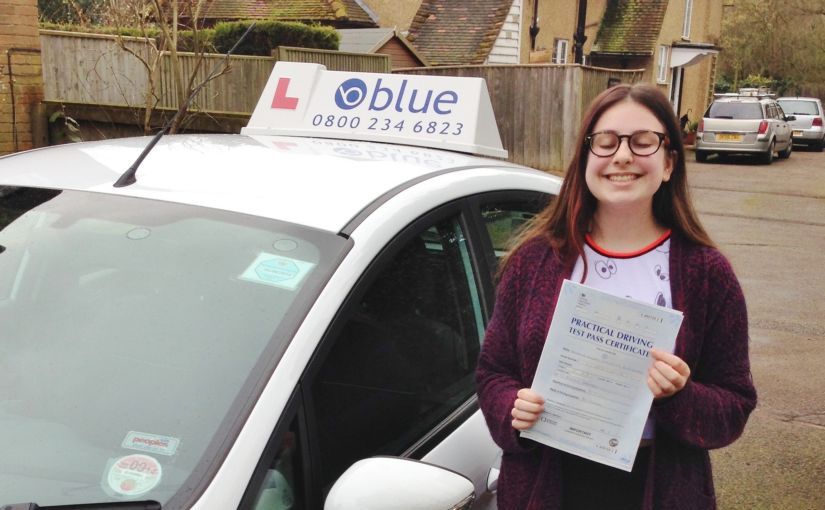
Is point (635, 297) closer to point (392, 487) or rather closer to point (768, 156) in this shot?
point (392, 487)

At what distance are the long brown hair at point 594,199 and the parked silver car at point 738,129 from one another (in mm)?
21152

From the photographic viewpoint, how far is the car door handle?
226 centimetres

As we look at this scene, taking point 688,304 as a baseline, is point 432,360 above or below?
below

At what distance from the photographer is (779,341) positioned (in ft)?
22.6

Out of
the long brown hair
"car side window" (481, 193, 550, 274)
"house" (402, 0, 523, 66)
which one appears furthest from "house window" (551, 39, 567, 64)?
the long brown hair

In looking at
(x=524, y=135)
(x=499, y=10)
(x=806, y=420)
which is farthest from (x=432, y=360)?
(x=499, y=10)

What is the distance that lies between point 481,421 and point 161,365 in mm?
907

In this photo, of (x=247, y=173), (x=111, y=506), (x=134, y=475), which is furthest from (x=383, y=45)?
(x=111, y=506)

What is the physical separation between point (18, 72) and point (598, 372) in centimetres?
723

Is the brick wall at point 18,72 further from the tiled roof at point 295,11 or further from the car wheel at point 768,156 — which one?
the car wheel at point 768,156

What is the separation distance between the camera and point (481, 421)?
2.35 meters

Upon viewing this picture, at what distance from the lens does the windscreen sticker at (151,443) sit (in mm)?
1650

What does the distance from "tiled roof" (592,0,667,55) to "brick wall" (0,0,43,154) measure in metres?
21.5

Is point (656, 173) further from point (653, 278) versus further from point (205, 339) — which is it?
point (205, 339)
